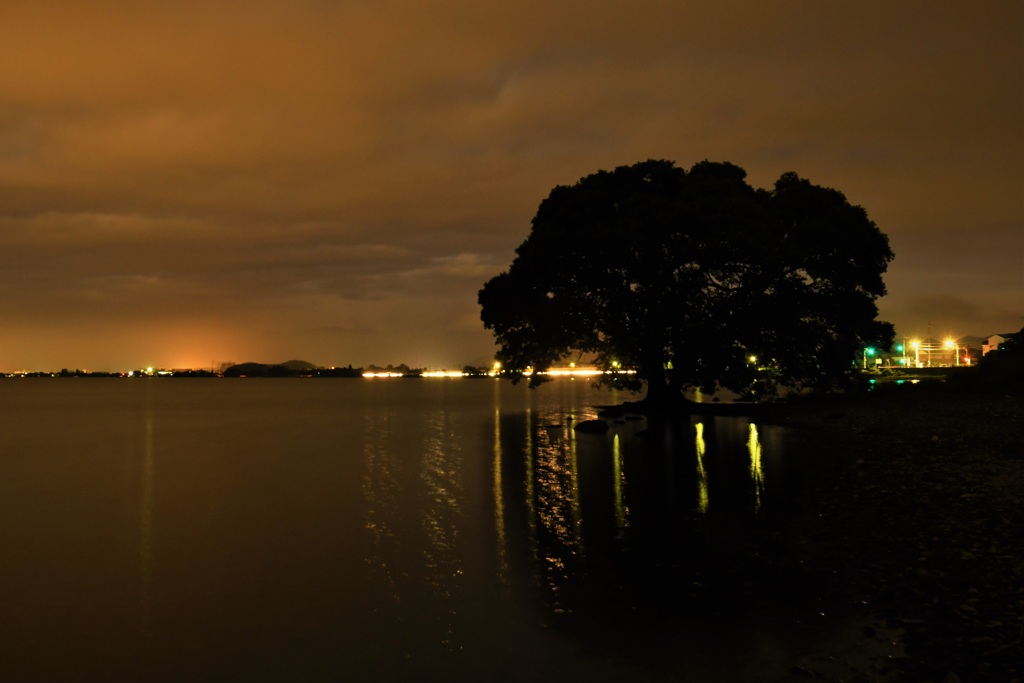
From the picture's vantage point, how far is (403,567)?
15.8 m

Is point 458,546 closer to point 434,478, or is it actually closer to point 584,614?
point 584,614

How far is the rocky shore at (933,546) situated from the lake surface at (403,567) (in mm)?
1430

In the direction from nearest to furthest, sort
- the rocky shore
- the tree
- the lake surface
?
the rocky shore, the lake surface, the tree

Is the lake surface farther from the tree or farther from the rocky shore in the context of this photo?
the tree

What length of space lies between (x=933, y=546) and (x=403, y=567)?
1093 cm

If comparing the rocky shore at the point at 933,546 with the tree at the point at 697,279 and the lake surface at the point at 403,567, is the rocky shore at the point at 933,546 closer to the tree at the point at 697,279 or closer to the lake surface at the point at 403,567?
the lake surface at the point at 403,567

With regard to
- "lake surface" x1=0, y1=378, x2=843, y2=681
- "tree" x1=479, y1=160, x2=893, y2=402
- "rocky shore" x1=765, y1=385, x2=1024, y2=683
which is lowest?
"lake surface" x1=0, y1=378, x2=843, y2=681

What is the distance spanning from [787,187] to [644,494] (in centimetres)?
3565

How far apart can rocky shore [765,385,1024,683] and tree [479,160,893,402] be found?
18315 mm

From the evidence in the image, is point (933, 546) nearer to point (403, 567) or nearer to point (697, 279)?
point (403, 567)

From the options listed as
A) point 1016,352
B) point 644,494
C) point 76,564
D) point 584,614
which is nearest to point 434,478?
point 644,494

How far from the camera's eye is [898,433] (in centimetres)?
3416

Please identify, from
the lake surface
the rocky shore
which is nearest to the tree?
the lake surface

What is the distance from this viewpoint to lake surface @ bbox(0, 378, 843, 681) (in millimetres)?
10656
